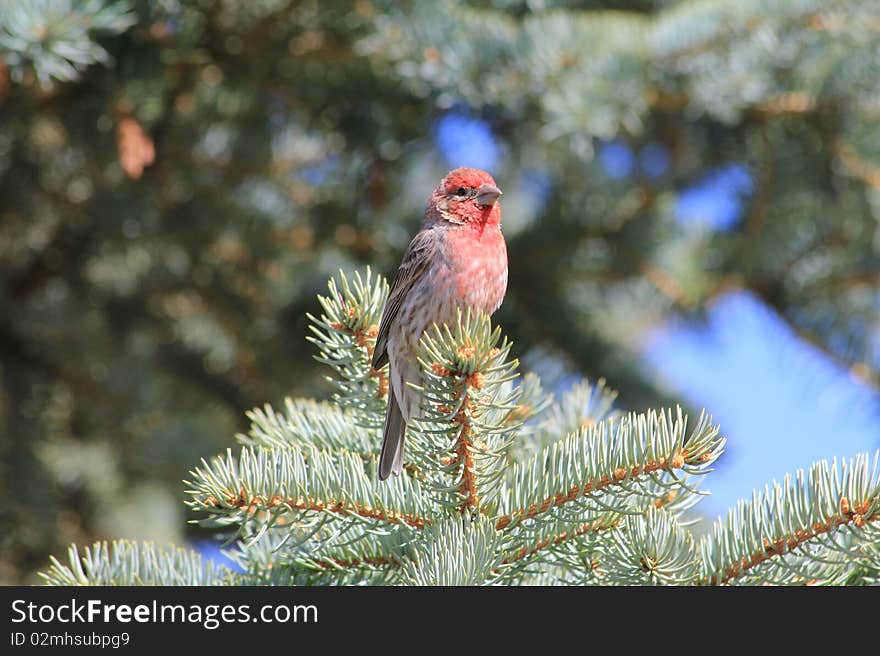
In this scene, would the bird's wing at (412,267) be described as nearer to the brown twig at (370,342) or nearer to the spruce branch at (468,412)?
the brown twig at (370,342)

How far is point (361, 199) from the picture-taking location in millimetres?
3504

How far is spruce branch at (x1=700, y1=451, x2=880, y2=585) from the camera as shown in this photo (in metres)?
1.59

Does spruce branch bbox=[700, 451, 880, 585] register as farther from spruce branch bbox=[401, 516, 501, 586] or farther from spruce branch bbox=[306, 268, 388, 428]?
spruce branch bbox=[306, 268, 388, 428]

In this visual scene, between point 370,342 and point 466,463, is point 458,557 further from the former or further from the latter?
point 370,342

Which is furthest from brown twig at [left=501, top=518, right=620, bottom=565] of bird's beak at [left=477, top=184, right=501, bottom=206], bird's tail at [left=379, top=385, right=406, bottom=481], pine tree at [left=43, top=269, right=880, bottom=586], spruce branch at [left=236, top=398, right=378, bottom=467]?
bird's beak at [left=477, top=184, right=501, bottom=206]

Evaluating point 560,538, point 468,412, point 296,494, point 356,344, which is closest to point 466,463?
point 468,412

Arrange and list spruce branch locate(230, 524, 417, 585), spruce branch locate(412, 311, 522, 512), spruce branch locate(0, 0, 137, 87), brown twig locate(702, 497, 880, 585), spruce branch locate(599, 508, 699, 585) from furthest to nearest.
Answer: spruce branch locate(0, 0, 137, 87) → spruce branch locate(230, 524, 417, 585) → spruce branch locate(412, 311, 522, 512) → spruce branch locate(599, 508, 699, 585) → brown twig locate(702, 497, 880, 585)

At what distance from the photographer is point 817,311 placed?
3285 millimetres

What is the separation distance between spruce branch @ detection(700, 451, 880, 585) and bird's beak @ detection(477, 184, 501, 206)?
1.58 metres

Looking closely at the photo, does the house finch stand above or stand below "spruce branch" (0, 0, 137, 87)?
below

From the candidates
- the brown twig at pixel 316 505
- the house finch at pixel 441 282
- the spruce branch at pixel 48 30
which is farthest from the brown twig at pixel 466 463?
the spruce branch at pixel 48 30
